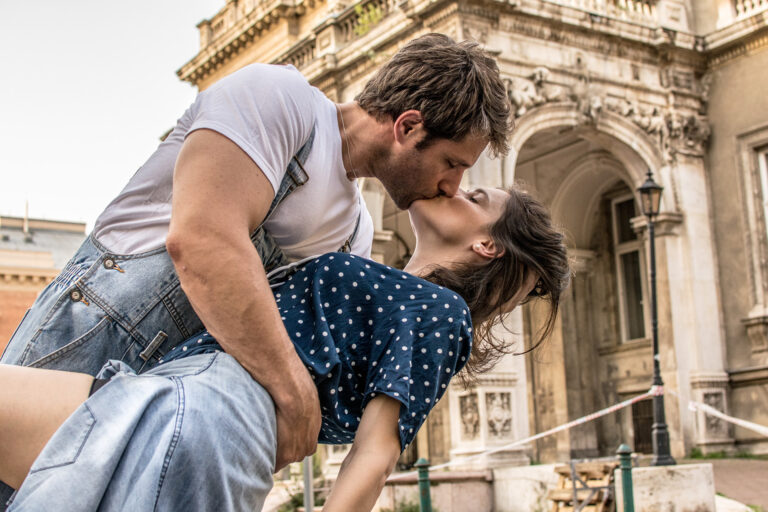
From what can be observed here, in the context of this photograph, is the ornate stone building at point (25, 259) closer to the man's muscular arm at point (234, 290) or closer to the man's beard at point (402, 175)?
the man's beard at point (402, 175)

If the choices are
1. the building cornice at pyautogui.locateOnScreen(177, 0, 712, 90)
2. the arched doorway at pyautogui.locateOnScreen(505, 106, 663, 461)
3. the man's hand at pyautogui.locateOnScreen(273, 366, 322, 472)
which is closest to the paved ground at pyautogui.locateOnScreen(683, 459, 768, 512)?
the arched doorway at pyautogui.locateOnScreen(505, 106, 663, 461)

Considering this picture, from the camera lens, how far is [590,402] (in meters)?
19.8

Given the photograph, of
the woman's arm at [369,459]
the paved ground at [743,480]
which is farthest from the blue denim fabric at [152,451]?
the paved ground at [743,480]

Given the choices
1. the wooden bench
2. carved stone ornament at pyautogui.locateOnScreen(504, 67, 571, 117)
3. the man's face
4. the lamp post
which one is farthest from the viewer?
carved stone ornament at pyautogui.locateOnScreen(504, 67, 571, 117)

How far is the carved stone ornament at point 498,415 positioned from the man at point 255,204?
11845 mm

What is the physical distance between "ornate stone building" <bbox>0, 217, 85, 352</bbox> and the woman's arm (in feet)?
142

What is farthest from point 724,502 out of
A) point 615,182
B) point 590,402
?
point 615,182

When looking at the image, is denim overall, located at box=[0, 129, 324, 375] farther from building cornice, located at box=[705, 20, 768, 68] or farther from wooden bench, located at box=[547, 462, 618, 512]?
building cornice, located at box=[705, 20, 768, 68]

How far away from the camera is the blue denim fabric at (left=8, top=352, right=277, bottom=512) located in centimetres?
168

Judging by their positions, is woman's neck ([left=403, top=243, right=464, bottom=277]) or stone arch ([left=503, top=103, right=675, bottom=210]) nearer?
woman's neck ([left=403, top=243, right=464, bottom=277])

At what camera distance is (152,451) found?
171 centimetres

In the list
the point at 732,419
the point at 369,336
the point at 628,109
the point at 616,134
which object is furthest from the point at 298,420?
the point at 628,109

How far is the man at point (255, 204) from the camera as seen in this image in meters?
1.95

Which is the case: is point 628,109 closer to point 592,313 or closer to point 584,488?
point 592,313
